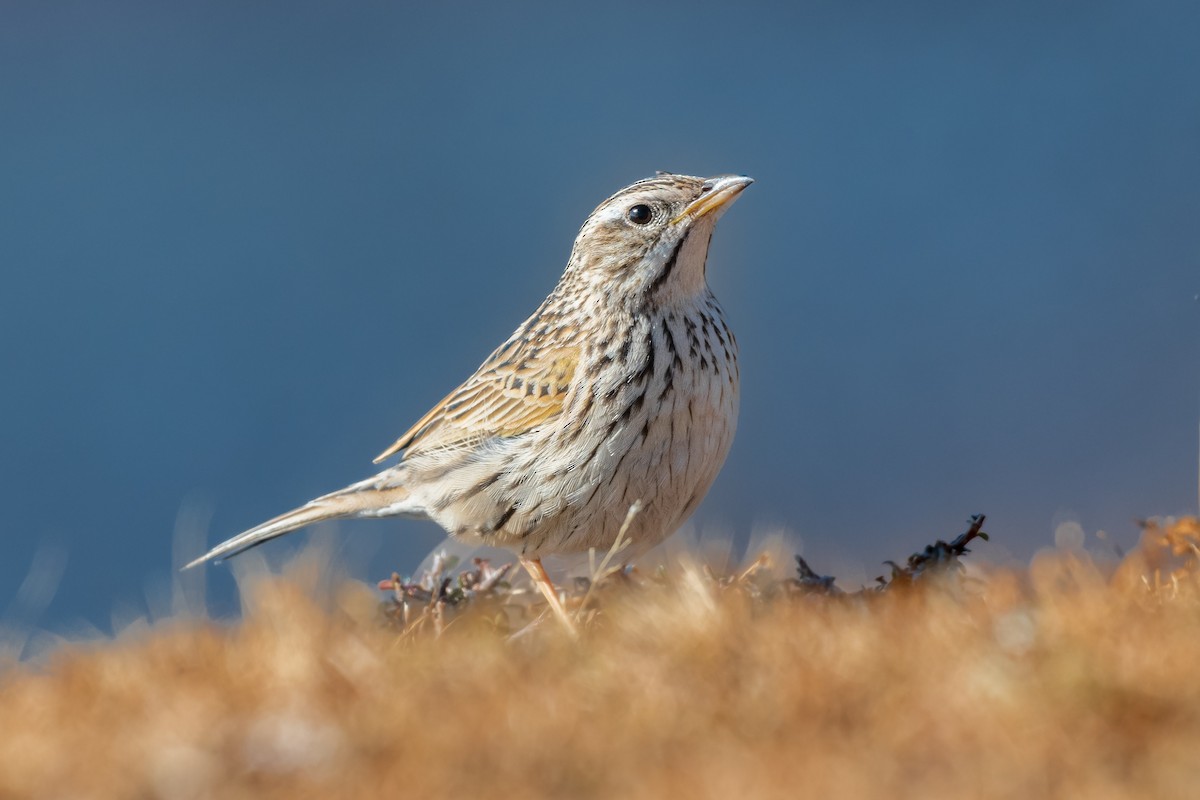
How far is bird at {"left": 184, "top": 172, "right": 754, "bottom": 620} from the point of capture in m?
6.54

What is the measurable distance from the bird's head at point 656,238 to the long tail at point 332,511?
5.41 ft

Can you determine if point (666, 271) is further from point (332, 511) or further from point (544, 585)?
point (332, 511)

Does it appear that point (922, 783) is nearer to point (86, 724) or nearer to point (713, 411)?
point (86, 724)

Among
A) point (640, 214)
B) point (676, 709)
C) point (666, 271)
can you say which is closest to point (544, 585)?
point (666, 271)

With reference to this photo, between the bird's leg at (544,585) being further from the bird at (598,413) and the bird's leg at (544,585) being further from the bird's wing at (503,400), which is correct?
the bird's wing at (503,400)

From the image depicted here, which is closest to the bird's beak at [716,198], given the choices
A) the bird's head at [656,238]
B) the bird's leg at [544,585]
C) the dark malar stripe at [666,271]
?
the bird's head at [656,238]

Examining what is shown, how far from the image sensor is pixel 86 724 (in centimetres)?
400

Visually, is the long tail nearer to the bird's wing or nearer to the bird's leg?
the bird's wing

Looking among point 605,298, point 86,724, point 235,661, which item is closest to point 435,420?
point 605,298

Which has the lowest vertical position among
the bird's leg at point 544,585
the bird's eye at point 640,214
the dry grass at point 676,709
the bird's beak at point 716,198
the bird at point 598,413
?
the dry grass at point 676,709

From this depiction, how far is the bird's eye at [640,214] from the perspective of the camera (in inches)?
291

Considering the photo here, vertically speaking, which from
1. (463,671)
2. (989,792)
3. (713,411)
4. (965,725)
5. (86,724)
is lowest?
(989,792)

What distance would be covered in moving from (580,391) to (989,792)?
3.92 m

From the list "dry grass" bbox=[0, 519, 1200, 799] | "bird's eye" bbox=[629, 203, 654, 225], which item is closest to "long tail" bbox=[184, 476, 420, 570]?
"bird's eye" bbox=[629, 203, 654, 225]
